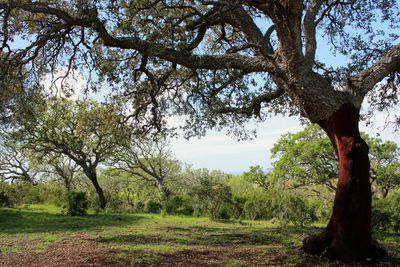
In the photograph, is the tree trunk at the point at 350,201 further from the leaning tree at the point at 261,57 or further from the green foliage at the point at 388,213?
the green foliage at the point at 388,213

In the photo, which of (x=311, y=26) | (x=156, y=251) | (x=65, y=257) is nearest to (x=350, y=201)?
(x=311, y=26)

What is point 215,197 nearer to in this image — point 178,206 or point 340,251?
point 178,206

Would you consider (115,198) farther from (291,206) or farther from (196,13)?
(196,13)

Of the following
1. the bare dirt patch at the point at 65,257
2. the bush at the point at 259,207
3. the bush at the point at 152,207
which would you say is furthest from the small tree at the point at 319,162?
the bare dirt patch at the point at 65,257

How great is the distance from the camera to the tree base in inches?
303

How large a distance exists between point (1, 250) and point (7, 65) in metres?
4.01

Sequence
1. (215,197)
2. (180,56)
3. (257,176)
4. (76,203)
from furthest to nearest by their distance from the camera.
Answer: (257,176)
(76,203)
(215,197)
(180,56)

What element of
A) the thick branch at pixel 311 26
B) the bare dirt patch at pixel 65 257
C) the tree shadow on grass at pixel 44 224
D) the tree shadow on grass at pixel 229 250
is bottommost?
the bare dirt patch at pixel 65 257

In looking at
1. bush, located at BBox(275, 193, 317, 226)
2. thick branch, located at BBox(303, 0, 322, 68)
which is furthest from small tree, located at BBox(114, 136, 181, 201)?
thick branch, located at BBox(303, 0, 322, 68)

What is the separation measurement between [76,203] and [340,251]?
15.9 metres

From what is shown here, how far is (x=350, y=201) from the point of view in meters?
7.77

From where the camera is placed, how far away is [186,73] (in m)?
12.0

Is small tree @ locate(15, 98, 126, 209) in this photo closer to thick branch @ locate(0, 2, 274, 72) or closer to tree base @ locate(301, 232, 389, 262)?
thick branch @ locate(0, 2, 274, 72)

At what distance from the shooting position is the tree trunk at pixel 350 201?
25.4 ft
